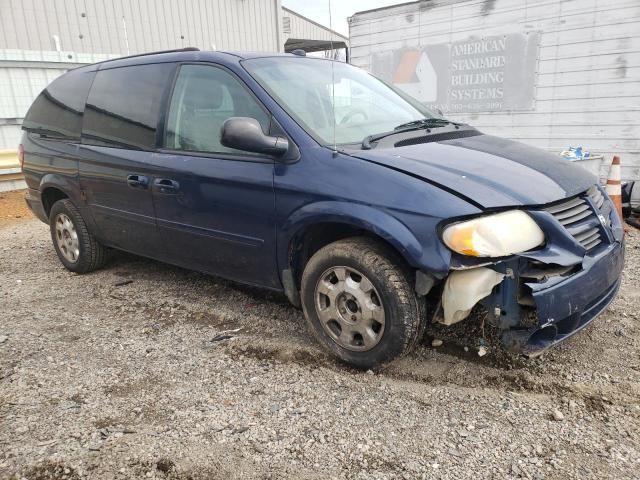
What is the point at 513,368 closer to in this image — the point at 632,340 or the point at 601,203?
the point at 632,340

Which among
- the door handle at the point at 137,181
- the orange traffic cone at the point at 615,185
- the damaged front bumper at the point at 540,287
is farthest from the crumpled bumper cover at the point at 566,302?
the orange traffic cone at the point at 615,185

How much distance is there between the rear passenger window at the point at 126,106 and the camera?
3.72 metres

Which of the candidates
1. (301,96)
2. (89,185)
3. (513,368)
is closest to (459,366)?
(513,368)

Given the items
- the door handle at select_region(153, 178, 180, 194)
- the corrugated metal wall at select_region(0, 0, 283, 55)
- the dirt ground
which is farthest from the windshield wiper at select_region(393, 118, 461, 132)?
the corrugated metal wall at select_region(0, 0, 283, 55)

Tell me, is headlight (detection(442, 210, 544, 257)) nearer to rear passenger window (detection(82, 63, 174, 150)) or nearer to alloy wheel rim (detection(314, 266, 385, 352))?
alloy wheel rim (detection(314, 266, 385, 352))

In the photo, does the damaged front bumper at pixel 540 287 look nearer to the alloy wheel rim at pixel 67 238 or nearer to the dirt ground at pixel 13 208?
the alloy wheel rim at pixel 67 238

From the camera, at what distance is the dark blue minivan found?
244 cm

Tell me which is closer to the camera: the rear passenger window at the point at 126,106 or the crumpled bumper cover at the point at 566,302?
the crumpled bumper cover at the point at 566,302

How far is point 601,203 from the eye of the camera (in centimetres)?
302

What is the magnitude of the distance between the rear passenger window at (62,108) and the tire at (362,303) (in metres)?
2.78

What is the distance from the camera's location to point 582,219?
8.89ft

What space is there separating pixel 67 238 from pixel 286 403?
10.6 ft

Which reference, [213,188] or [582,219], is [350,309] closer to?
[213,188]

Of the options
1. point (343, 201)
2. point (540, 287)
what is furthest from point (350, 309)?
point (540, 287)
